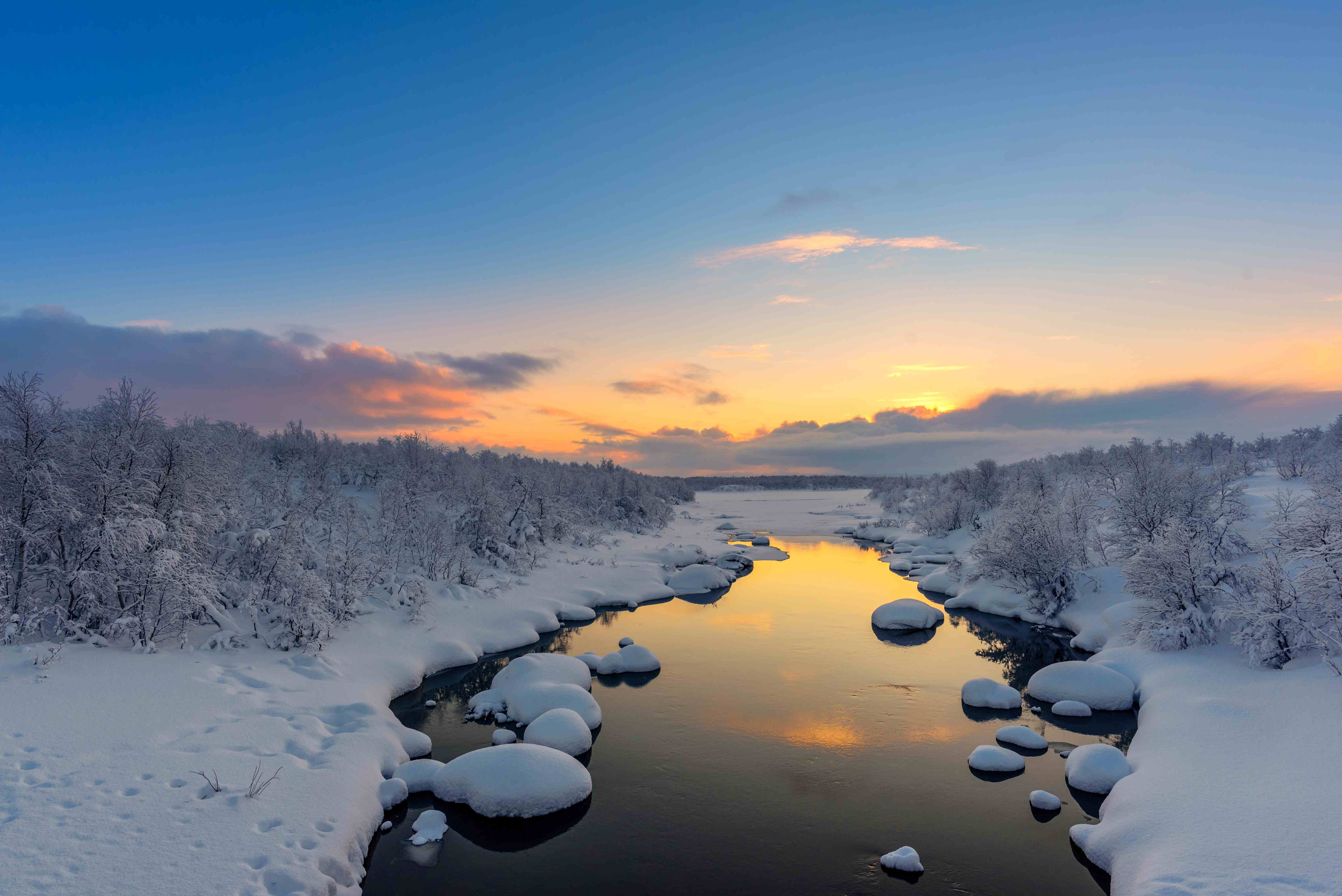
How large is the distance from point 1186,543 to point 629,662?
24504 mm

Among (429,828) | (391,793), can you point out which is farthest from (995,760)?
(391,793)

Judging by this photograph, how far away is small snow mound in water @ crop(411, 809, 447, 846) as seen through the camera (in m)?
14.8

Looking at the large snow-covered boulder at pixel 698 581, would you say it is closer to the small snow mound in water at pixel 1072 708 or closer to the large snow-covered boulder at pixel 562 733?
the small snow mound in water at pixel 1072 708

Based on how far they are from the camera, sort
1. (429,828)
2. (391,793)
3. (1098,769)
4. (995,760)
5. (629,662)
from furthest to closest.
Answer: (629,662) → (995,760) → (1098,769) → (391,793) → (429,828)

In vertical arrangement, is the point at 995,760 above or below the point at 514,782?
below

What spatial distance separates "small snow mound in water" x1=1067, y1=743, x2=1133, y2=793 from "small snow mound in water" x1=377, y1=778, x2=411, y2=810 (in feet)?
61.3

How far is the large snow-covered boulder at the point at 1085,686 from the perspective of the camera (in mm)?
22891

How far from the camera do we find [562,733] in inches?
770

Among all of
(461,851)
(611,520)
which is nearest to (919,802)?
(461,851)

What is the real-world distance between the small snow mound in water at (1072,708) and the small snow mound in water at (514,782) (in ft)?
58.3

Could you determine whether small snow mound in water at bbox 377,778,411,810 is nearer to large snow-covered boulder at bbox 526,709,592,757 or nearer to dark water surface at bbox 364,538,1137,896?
dark water surface at bbox 364,538,1137,896

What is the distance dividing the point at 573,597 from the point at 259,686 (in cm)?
2399

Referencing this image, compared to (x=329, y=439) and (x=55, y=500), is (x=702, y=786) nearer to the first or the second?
(x=55, y=500)

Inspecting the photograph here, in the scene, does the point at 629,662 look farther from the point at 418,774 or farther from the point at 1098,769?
the point at 1098,769
